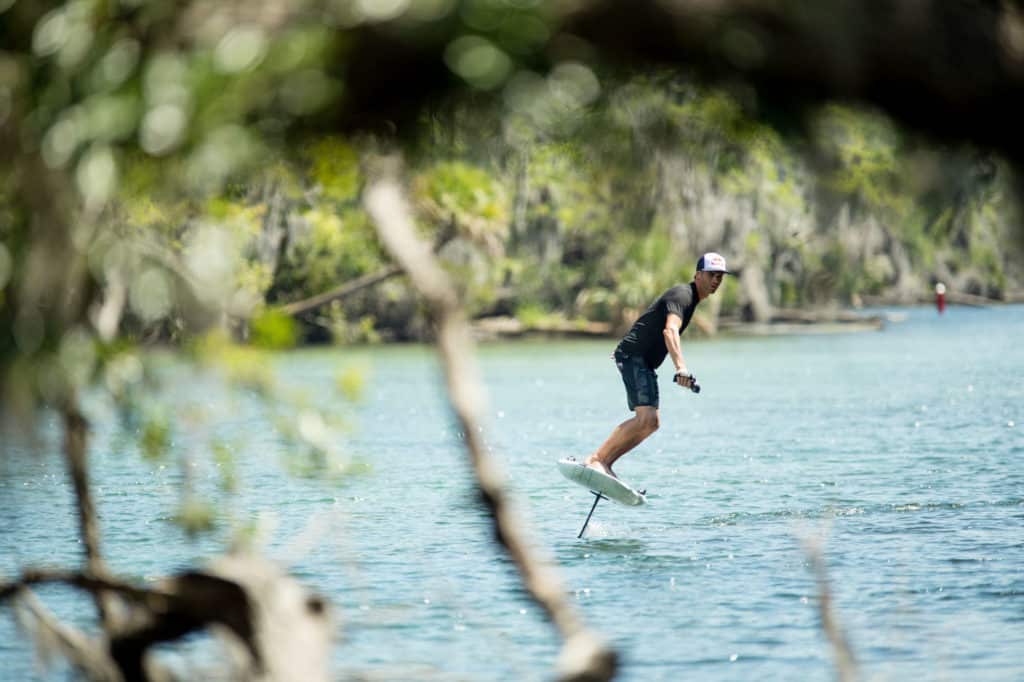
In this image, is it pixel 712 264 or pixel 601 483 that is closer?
pixel 712 264

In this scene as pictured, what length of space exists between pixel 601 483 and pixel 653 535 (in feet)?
2.03

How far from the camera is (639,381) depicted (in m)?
14.2

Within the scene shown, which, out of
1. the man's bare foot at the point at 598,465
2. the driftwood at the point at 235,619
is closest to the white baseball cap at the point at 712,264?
the man's bare foot at the point at 598,465

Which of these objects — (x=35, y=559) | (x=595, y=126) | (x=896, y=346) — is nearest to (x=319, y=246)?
(x=896, y=346)

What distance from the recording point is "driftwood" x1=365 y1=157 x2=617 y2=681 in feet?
14.5

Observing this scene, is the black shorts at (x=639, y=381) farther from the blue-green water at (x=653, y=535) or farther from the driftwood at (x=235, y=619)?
the driftwood at (x=235, y=619)

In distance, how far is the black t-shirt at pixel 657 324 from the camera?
549 inches

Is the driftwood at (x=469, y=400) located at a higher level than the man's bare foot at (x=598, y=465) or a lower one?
higher

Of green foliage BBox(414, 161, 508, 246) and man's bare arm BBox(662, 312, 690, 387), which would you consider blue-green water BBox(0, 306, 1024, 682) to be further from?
man's bare arm BBox(662, 312, 690, 387)

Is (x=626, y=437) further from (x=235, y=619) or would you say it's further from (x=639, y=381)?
(x=235, y=619)

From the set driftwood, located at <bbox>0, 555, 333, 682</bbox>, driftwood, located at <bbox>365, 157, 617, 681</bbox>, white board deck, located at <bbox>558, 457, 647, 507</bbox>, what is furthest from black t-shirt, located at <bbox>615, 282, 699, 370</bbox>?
driftwood, located at <bbox>365, 157, 617, 681</bbox>

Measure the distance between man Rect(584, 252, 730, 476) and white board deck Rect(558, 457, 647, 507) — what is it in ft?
0.37

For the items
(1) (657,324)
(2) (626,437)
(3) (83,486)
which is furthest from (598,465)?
(3) (83,486)

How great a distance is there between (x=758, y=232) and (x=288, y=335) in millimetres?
59689
